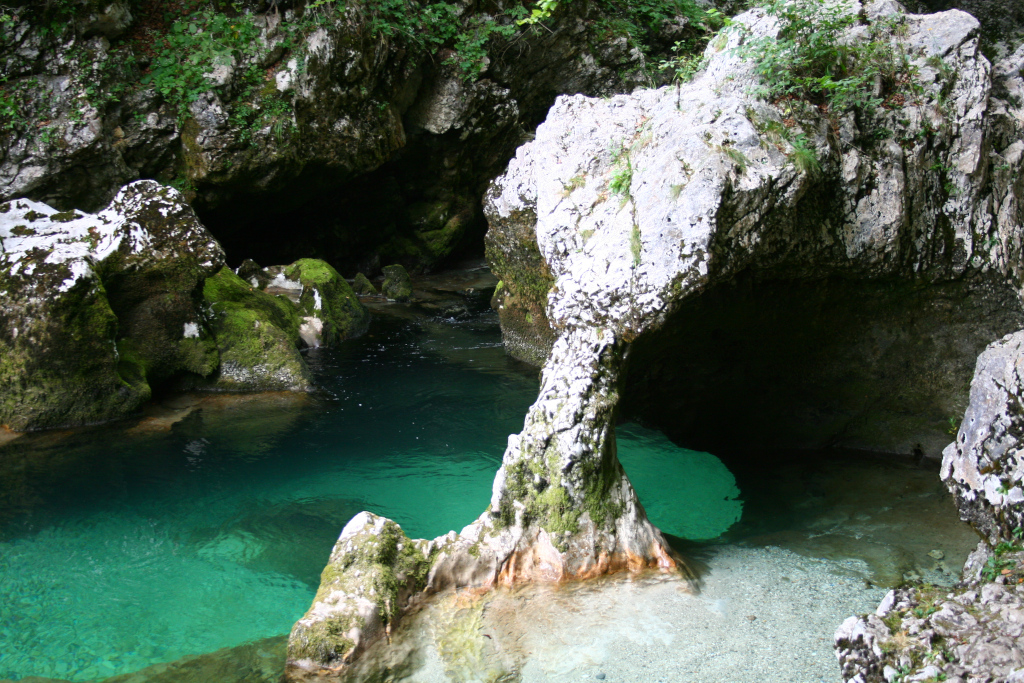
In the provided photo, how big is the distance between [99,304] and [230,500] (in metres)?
3.24

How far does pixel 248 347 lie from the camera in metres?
8.74

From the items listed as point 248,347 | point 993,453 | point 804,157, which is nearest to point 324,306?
point 248,347

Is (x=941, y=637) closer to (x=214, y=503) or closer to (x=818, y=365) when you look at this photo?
(x=818, y=365)

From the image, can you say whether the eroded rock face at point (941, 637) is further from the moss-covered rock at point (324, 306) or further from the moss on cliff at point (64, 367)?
the moss-covered rock at point (324, 306)

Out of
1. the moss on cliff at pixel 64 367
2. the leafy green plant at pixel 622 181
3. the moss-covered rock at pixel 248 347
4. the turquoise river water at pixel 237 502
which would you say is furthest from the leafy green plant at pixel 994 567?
the moss on cliff at pixel 64 367

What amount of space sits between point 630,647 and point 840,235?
307cm

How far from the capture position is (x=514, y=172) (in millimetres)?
7434

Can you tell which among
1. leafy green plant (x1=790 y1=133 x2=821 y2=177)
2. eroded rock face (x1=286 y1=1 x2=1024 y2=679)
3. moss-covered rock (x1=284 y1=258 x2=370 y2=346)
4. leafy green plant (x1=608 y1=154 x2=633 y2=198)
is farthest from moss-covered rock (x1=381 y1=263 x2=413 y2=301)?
leafy green plant (x1=790 y1=133 x2=821 y2=177)

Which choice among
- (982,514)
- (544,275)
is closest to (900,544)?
(982,514)

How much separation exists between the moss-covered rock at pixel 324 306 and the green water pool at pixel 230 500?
185cm

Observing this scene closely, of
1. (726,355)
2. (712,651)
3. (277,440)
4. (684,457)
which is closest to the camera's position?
(712,651)

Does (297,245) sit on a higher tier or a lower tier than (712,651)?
higher

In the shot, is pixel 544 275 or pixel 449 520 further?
pixel 544 275

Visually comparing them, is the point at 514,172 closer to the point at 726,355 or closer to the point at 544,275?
the point at 544,275
